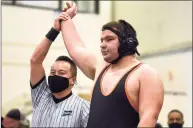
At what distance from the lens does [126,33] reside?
88.5 inches

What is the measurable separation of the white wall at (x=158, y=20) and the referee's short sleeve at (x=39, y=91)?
4.84 m

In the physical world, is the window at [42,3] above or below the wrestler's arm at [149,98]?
above

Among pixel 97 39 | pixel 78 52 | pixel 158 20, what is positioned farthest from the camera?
pixel 97 39

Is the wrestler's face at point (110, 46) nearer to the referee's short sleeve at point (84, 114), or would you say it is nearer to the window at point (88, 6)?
the referee's short sleeve at point (84, 114)

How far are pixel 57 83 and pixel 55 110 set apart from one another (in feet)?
0.63

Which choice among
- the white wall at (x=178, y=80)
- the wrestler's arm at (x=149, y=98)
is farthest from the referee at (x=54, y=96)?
the white wall at (x=178, y=80)

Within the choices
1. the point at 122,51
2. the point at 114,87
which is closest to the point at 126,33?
the point at 122,51

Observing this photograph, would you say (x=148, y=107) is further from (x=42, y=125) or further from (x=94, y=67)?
(x=42, y=125)

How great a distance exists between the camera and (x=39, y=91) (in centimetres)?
301

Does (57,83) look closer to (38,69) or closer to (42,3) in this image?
(38,69)

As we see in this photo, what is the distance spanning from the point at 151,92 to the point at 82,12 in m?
7.88

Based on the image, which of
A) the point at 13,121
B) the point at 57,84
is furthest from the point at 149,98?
the point at 13,121

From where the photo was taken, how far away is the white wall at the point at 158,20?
25.2 ft

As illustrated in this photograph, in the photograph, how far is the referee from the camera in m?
2.92
